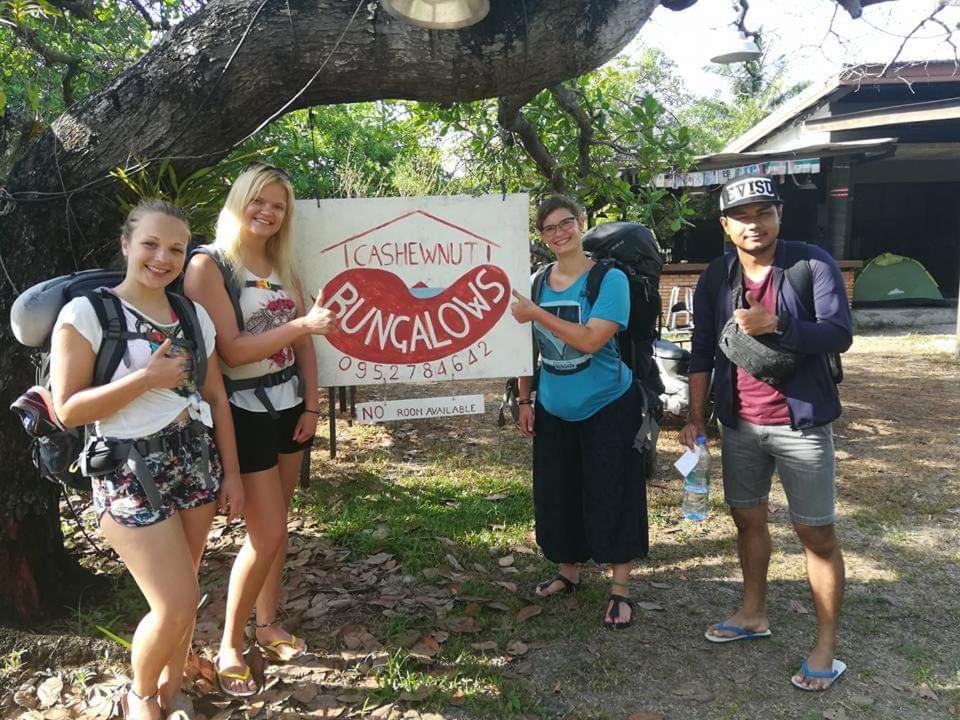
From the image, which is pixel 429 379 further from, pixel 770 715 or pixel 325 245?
pixel 770 715

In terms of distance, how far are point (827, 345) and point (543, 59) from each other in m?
1.68

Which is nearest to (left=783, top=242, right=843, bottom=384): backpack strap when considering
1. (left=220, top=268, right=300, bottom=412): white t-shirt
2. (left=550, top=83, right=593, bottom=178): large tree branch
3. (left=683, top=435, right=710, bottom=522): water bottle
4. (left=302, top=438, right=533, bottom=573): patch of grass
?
(left=683, top=435, right=710, bottom=522): water bottle

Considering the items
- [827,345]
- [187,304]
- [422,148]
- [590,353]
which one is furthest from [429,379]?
[422,148]

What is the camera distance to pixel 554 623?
3.25 metres

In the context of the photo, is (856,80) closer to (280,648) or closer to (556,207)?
(556,207)

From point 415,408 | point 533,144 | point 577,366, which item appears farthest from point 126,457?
point 533,144

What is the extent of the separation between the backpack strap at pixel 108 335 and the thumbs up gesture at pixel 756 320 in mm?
2094

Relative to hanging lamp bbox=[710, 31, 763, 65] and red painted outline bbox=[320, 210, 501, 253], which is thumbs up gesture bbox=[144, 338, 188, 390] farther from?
hanging lamp bbox=[710, 31, 763, 65]

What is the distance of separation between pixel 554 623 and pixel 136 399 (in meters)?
2.18

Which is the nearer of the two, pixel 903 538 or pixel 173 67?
pixel 173 67

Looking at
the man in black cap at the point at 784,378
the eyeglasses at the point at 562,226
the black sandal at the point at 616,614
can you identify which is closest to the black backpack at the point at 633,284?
the eyeglasses at the point at 562,226

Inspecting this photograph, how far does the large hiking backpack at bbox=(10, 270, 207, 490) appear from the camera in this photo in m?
2.00

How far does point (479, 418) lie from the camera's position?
7.24 metres

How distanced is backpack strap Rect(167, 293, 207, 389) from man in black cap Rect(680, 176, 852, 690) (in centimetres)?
192
